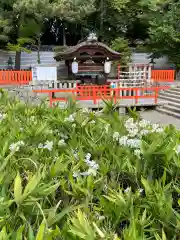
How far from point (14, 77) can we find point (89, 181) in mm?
18543

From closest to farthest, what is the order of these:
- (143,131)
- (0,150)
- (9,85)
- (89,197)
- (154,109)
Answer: (89,197) < (0,150) < (143,131) < (154,109) < (9,85)

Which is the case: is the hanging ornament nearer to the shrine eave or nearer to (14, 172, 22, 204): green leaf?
the shrine eave

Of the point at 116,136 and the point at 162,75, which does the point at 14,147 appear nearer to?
the point at 116,136

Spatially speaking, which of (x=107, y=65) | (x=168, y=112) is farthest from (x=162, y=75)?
(x=168, y=112)

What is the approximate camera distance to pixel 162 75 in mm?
22250

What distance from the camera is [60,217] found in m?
2.02

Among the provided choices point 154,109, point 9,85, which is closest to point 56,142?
point 154,109

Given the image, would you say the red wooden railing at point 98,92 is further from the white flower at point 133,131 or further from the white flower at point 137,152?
the white flower at point 137,152

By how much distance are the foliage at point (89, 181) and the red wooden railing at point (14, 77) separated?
53.0 feet

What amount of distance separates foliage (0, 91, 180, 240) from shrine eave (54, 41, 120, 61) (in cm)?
1486

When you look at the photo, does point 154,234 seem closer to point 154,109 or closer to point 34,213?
point 34,213

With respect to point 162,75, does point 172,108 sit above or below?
below

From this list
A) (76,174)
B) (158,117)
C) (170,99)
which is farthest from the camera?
(170,99)

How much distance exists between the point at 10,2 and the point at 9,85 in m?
7.45
